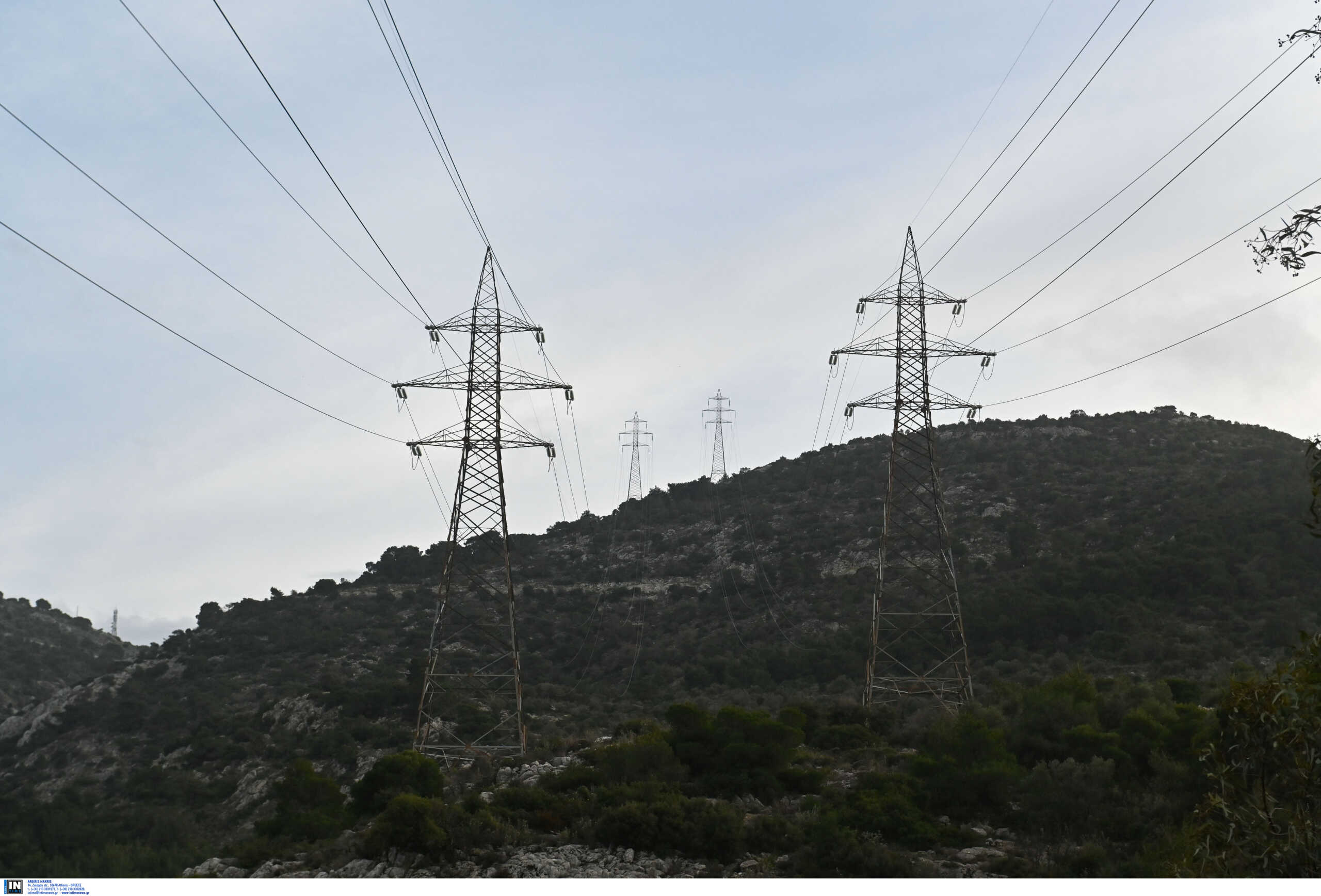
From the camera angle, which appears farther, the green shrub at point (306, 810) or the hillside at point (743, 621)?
the hillside at point (743, 621)

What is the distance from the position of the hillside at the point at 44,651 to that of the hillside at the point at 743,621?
18277 millimetres

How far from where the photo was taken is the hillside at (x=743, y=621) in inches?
1727

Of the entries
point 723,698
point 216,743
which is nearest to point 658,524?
point 723,698

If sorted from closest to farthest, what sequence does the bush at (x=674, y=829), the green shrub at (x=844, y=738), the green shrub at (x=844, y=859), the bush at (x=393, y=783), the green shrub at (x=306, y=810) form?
the green shrub at (x=844, y=859), the bush at (x=674, y=829), the green shrub at (x=306, y=810), the bush at (x=393, y=783), the green shrub at (x=844, y=738)

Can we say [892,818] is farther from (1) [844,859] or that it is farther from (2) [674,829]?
(2) [674,829]

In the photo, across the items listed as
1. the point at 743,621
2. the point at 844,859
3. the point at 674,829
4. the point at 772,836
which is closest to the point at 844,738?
the point at 772,836

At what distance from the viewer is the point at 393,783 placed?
85.7ft

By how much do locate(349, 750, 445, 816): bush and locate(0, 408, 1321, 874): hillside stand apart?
447 centimetres

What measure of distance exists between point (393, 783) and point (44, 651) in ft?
270

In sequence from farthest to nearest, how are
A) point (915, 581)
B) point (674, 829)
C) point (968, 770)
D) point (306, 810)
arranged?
point (915, 581), point (306, 810), point (968, 770), point (674, 829)

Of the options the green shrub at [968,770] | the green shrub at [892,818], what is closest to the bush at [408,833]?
the green shrub at [892,818]

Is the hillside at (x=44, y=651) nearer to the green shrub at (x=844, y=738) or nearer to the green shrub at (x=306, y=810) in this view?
the green shrub at (x=306, y=810)

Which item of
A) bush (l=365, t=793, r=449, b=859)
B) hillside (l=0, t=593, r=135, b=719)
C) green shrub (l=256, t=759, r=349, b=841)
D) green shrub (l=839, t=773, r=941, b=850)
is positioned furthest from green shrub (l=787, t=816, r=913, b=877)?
hillside (l=0, t=593, r=135, b=719)

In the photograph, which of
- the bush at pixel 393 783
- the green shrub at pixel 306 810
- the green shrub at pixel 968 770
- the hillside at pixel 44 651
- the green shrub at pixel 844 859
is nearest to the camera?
the green shrub at pixel 844 859
